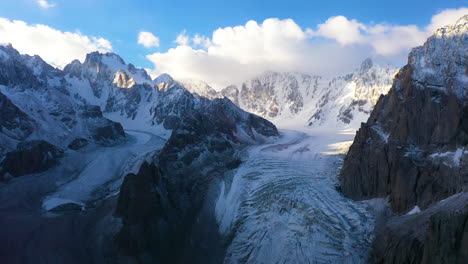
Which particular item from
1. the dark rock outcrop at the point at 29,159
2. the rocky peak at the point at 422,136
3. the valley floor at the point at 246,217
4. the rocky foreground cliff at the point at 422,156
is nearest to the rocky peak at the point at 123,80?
the dark rock outcrop at the point at 29,159

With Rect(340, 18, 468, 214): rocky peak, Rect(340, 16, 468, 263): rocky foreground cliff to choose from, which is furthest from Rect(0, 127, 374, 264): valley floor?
Rect(340, 18, 468, 214): rocky peak

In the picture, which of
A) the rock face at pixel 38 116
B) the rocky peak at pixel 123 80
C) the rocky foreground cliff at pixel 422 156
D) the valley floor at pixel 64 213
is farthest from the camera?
the rocky peak at pixel 123 80

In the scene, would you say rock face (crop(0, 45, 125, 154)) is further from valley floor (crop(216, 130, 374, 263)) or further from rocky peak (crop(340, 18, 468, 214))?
rocky peak (crop(340, 18, 468, 214))

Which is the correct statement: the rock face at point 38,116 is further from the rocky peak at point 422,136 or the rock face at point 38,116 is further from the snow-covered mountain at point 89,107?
the rocky peak at point 422,136

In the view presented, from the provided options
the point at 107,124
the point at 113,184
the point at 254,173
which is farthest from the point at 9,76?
the point at 254,173

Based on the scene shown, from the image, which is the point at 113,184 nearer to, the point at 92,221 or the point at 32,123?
the point at 92,221
